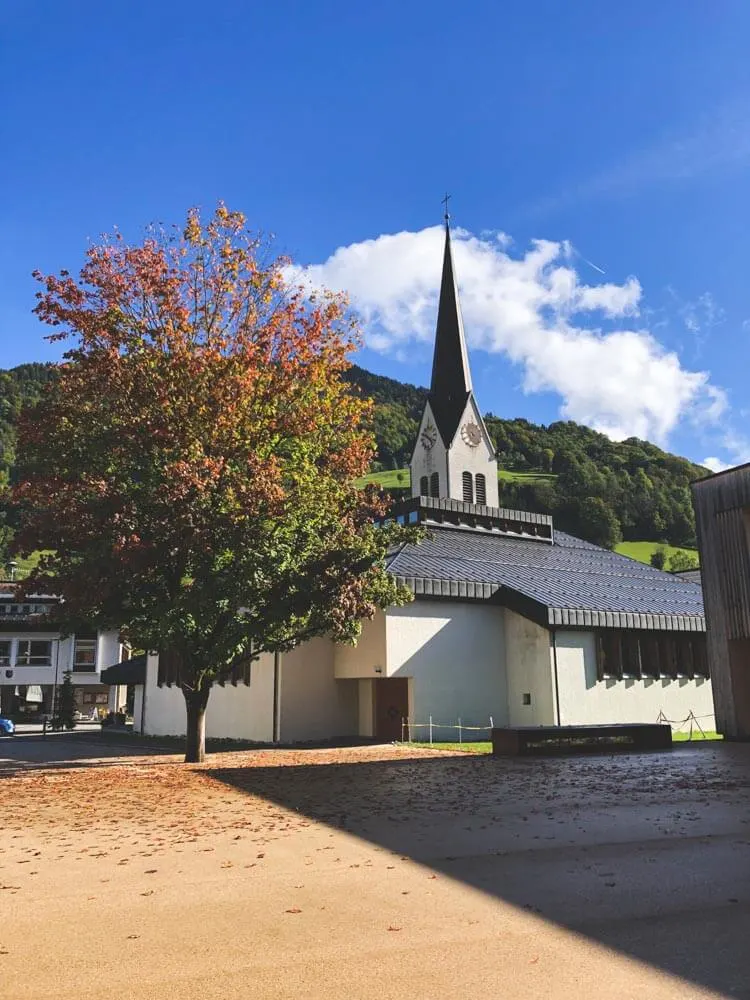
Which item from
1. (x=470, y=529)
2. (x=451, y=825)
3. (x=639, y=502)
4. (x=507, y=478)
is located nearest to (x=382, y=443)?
(x=507, y=478)

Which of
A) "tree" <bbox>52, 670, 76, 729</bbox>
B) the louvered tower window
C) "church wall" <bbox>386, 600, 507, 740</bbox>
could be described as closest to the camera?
"church wall" <bbox>386, 600, 507, 740</bbox>

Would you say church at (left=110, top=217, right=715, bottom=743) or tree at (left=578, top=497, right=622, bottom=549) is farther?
tree at (left=578, top=497, right=622, bottom=549)

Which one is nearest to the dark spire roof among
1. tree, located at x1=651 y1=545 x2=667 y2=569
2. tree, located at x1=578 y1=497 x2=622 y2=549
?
tree, located at x1=651 y1=545 x2=667 y2=569

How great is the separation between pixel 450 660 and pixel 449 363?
21.9m

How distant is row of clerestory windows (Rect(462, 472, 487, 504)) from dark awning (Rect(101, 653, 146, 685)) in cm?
1780

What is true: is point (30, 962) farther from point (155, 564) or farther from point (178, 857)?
point (155, 564)

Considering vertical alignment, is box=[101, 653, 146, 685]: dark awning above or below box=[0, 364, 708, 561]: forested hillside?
below

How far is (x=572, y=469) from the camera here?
10825cm

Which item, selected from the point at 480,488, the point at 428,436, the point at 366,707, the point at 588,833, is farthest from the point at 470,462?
the point at 588,833

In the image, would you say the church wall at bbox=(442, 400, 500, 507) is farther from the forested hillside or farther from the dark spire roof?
the forested hillside

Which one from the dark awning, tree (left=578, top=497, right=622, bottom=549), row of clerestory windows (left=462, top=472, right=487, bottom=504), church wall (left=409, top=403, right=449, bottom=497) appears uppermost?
tree (left=578, top=497, right=622, bottom=549)

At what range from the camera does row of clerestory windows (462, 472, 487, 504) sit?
43.6m

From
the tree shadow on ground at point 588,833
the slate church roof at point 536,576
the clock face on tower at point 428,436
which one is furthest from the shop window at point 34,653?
the tree shadow on ground at point 588,833

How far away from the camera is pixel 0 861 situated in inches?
330
